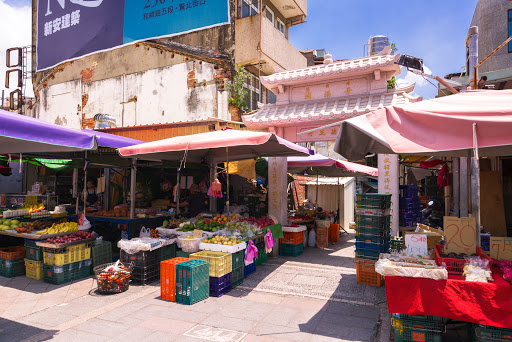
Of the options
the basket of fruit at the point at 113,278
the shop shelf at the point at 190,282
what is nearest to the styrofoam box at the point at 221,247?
the shop shelf at the point at 190,282

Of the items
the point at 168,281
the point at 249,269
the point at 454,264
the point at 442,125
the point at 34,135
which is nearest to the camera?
the point at 442,125

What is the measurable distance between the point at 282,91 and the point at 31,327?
868 cm

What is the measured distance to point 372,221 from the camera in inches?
283

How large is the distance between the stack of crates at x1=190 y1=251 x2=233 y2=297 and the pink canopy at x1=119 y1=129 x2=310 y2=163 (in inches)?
87.5

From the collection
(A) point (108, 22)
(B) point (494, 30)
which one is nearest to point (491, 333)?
(B) point (494, 30)

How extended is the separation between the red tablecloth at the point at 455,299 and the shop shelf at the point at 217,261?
10.7ft

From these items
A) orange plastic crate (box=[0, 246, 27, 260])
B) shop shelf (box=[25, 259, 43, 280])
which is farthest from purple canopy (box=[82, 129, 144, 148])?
orange plastic crate (box=[0, 246, 27, 260])

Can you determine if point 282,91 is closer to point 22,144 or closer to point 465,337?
point 22,144

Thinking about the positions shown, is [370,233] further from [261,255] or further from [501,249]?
[261,255]

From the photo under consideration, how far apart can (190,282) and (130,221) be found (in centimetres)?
373

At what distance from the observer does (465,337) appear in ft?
15.2

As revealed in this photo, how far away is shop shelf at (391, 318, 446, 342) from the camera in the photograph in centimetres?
417

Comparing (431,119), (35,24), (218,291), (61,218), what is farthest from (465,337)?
(35,24)

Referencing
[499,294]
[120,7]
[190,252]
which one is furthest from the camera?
[120,7]
